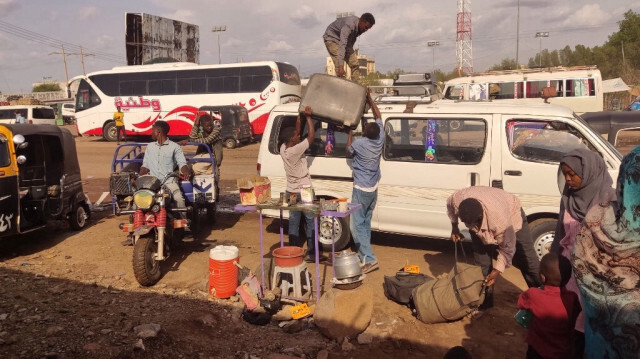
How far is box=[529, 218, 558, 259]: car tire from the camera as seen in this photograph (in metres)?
6.03

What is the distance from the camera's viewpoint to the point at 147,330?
4.54 metres

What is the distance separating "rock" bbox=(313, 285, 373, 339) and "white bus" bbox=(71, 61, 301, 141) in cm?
1802

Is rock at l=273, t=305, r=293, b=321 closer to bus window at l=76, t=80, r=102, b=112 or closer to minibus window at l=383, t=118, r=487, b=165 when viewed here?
minibus window at l=383, t=118, r=487, b=165

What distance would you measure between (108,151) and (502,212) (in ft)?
66.1

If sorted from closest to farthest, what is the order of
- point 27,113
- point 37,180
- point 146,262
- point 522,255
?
point 522,255 < point 146,262 < point 37,180 < point 27,113

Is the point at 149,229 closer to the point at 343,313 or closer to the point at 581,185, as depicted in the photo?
the point at 343,313

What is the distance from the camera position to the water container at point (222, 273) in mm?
5531

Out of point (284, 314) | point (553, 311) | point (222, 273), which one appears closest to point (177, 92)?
point (222, 273)

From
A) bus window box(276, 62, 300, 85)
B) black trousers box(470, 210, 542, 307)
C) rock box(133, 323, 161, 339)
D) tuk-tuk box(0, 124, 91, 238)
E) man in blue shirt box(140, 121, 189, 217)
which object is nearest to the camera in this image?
rock box(133, 323, 161, 339)

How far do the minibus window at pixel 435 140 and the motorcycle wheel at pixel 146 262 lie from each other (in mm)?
3206

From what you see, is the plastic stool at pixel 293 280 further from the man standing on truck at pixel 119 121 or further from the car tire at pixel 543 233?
the man standing on truck at pixel 119 121

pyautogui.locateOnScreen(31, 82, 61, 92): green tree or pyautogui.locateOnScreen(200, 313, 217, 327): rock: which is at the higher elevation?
pyautogui.locateOnScreen(31, 82, 61, 92): green tree

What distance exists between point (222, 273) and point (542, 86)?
747 inches

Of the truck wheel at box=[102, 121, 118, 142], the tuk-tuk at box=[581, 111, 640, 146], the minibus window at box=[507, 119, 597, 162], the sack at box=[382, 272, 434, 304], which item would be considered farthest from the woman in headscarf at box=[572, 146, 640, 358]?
the truck wheel at box=[102, 121, 118, 142]
